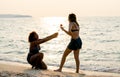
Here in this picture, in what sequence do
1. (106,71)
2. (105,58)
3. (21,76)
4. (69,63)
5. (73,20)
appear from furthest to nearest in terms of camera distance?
(105,58), (69,63), (106,71), (73,20), (21,76)

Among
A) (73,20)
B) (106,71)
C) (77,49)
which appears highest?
(73,20)

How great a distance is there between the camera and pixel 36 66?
414 inches

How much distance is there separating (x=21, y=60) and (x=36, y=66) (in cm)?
528

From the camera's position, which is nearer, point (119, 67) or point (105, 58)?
point (119, 67)

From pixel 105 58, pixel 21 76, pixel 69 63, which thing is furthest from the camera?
pixel 105 58

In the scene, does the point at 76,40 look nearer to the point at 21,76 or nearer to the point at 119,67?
the point at 21,76

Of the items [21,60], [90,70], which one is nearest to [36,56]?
[90,70]

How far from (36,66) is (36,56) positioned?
39 centimetres

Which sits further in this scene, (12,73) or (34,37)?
(34,37)

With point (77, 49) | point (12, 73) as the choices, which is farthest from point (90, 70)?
point (12, 73)

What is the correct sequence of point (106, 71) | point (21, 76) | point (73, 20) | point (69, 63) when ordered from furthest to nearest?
point (69, 63) < point (106, 71) < point (73, 20) < point (21, 76)

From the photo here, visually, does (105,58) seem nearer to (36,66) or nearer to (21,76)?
(36,66)

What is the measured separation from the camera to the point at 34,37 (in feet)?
33.8

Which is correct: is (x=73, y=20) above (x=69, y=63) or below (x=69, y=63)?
above
